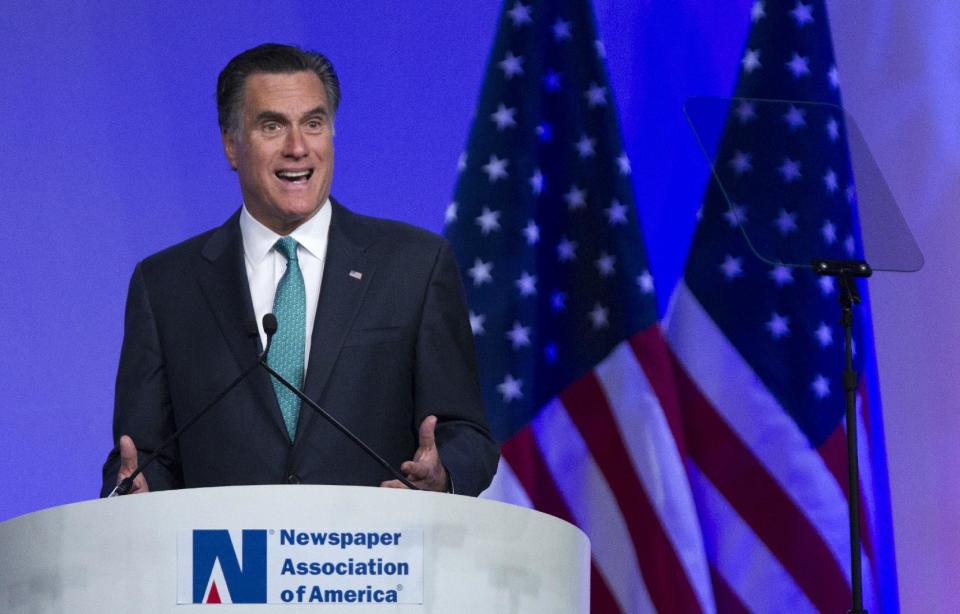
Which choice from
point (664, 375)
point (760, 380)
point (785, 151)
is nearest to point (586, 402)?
point (664, 375)

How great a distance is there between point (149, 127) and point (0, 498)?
3.80ft

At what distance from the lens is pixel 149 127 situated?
4.32 m

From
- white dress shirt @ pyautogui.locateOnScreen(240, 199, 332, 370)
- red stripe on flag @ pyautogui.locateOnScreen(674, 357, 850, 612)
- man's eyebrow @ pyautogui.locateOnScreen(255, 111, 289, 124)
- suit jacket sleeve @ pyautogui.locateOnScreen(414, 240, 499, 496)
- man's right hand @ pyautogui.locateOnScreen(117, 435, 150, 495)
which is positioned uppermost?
man's eyebrow @ pyautogui.locateOnScreen(255, 111, 289, 124)

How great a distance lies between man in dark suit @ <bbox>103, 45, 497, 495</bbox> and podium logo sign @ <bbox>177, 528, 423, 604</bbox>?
646mm

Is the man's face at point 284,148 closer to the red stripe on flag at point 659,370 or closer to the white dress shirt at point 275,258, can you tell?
the white dress shirt at point 275,258

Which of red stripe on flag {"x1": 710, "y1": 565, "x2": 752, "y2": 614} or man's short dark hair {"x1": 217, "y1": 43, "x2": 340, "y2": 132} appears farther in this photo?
red stripe on flag {"x1": 710, "y1": 565, "x2": 752, "y2": 614}

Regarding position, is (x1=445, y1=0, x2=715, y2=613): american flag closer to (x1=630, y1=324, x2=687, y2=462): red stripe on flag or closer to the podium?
(x1=630, y1=324, x2=687, y2=462): red stripe on flag

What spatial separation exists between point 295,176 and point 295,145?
2.5 inches

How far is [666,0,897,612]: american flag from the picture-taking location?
4.16 meters

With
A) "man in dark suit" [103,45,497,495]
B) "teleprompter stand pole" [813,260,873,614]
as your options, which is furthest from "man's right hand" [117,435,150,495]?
"teleprompter stand pole" [813,260,873,614]

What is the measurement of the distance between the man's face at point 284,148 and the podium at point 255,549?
3.59ft

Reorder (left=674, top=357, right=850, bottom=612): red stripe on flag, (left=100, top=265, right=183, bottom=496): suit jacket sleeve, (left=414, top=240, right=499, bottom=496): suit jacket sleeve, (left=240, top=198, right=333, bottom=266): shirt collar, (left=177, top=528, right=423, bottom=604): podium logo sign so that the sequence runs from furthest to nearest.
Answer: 1. (left=674, top=357, right=850, bottom=612): red stripe on flag
2. (left=240, top=198, right=333, bottom=266): shirt collar
3. (left=100, top=265, right=183, bottom=496): suit jacket sleeve
4. (left=414, top=240, right=499, bottom=496): suit jacket sleeve
5. (left=177, top=528, right=423, bottom=604): podium logo sign

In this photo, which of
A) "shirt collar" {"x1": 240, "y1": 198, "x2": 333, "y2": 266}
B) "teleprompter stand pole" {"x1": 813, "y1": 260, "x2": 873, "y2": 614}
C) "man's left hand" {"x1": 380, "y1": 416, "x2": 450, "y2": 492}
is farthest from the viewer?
"teleprompter stand pole" {"x1": 813, "y1": 260, "x2": 873, "y2": 614}

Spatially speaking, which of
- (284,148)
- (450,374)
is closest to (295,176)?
(284,148)
